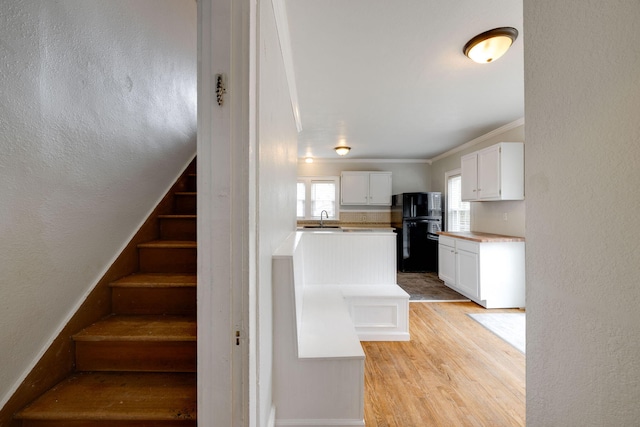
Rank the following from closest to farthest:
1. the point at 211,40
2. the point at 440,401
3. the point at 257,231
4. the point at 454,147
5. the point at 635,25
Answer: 1. the point at 635,25
2. the point at 211,40
3. the point at 257,231
4. the point at 440,401
5. the point at 454,147

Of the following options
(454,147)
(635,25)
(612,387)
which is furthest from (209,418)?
(454,147)

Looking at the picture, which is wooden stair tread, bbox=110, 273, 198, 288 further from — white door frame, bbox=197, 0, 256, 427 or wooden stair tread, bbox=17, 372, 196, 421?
white door frame, bbox=197, 0, 256, 427

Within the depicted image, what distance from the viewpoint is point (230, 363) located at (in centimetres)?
82

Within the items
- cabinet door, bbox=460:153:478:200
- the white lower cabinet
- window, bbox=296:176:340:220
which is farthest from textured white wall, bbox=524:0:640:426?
window, bbox=296:176:340:220

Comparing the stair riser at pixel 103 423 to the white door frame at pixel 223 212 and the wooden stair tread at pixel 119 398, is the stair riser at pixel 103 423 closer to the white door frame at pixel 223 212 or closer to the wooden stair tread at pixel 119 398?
the wooden stair tread at pixel 119 398

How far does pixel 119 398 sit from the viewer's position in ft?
3.69

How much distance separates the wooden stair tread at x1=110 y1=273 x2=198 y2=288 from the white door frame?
29.5 inches

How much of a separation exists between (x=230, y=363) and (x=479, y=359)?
2.34 meters

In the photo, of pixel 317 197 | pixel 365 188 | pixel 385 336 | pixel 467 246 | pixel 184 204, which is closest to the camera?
pixel 184 204

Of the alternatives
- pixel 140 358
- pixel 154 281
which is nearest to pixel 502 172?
pixel 154 281

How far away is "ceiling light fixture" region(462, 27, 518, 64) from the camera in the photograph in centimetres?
172

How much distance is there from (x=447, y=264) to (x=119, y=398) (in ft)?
13.8

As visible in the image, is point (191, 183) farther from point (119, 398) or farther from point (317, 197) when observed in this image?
point (317, 197)

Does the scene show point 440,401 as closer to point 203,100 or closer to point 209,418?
point 209,418
